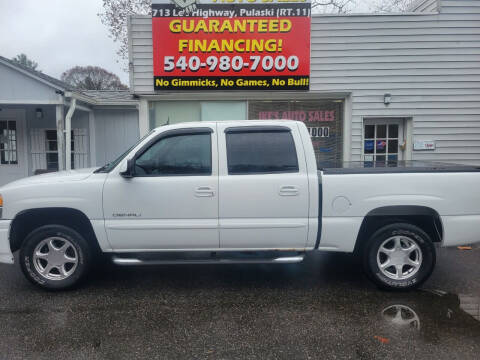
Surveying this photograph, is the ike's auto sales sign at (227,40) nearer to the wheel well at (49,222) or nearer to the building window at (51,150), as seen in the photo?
the wheel well at (49,222)

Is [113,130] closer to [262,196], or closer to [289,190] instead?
[262,196]

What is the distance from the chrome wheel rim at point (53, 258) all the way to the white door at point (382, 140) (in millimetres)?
7038

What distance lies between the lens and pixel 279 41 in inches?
341

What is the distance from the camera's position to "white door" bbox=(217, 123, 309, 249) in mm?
4387

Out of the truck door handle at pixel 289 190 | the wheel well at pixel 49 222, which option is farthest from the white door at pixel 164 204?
the truck door handle at pixel 289 190

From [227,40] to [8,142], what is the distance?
777 cm

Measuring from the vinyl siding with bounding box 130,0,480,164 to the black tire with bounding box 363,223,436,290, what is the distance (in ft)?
16.1

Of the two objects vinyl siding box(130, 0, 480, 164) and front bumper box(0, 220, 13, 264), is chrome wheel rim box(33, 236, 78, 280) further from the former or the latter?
vinyl siding box(130, 0, 480, 164)

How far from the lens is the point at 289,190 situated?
4.38 meters

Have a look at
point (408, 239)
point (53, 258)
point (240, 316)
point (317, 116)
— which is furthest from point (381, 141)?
point (53, 258)

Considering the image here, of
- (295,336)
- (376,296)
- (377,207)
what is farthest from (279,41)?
(295,336)

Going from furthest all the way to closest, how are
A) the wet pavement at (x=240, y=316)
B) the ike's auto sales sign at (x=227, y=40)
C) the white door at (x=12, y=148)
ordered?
the white door at (x=12, y=148), the ike's auto sales sign at (x=227, y=40), the wet pavement at (x=240, y=316)

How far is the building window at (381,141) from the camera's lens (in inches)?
368

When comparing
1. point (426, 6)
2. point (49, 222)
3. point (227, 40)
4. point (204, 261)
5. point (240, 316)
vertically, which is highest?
point (426, 6)
